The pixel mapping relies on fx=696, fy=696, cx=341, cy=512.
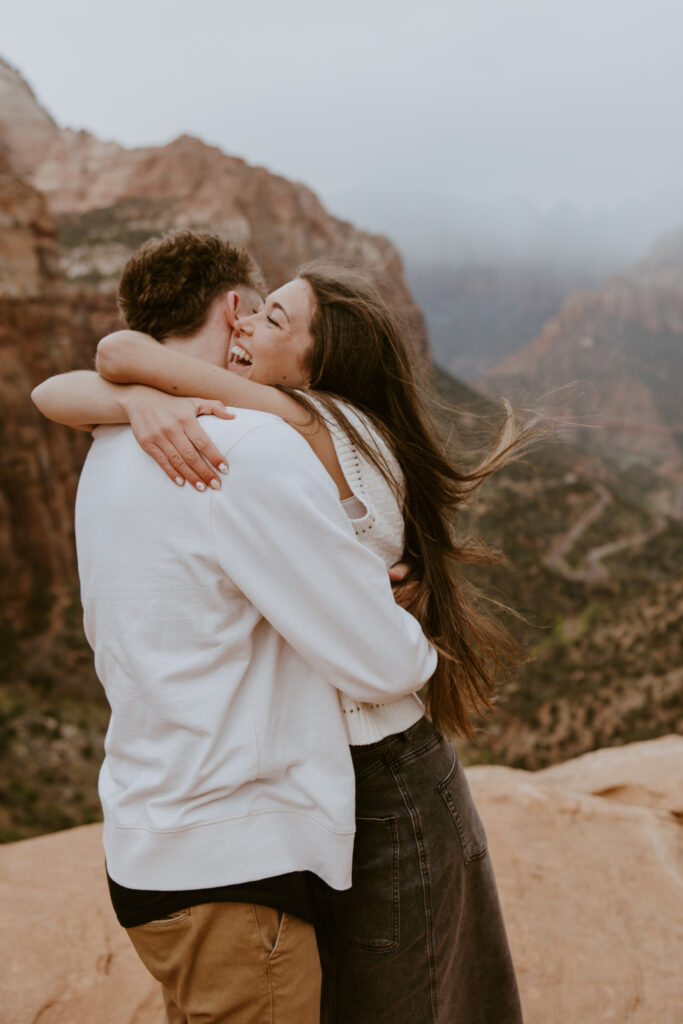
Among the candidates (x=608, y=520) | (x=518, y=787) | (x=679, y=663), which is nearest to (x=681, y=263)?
(x=608, y=520)

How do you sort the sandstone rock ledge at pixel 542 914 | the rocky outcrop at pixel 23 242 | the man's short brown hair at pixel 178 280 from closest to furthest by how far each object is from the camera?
the man's short brown hair at pixel 178 280 → the sandstone rock ledge at pixel 542 914 → the rocky outcrop at pixel 23 242

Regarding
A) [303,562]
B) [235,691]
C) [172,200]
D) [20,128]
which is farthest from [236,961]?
[20,128]

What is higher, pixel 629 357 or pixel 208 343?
pixel 208 343

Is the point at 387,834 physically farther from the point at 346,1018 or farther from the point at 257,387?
the point at 257,387

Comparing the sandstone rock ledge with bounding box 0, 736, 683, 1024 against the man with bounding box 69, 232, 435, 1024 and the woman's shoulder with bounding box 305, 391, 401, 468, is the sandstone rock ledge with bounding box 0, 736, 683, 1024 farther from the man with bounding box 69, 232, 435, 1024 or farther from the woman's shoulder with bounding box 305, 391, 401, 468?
the woman's shoulder with bounding box 305, 391, 401, 468

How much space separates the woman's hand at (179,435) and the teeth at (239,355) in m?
0.29

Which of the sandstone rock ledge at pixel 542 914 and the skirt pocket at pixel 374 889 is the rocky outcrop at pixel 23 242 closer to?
the sandstone rock ledge at pixel 542 914

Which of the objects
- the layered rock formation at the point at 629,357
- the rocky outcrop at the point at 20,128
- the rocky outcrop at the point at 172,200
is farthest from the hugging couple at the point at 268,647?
the layered rock formation at the point at 629,357

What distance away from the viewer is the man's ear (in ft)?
5.51

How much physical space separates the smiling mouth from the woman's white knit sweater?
226 millimetres

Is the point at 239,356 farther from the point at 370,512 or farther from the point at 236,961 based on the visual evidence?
the point at 236,961

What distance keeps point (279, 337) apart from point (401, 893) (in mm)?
1300

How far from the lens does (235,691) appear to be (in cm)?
132

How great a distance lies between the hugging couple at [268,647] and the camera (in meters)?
1.29
